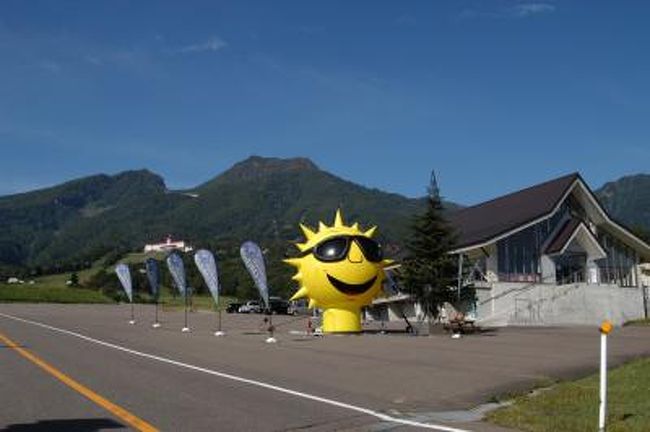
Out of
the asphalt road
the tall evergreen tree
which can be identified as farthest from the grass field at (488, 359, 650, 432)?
the tall evergreen tree

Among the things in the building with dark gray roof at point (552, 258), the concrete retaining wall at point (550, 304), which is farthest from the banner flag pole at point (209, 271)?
the concrete retaining wall at point (550, 304)

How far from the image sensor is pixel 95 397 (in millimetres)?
12445

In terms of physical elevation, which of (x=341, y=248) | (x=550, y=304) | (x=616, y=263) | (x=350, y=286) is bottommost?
(x=550, y=304)

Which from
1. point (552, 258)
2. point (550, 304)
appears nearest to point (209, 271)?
point (550, 304)

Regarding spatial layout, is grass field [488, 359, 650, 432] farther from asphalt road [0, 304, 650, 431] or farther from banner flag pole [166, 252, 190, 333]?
banner flag pole [166, 252, 190, 333]

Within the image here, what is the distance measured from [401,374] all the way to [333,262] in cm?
1318

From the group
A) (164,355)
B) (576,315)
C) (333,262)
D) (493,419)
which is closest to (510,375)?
(493,419)

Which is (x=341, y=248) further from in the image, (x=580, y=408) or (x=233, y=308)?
(x=233, y=308)

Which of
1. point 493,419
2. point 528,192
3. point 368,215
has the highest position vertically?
point 368,215

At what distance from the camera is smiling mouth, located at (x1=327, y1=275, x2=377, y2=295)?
28578 mm

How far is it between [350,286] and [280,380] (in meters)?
13.9

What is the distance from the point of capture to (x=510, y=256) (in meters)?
43.1

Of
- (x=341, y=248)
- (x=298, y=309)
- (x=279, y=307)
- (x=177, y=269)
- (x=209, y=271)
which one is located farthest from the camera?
(x=298, y=309)

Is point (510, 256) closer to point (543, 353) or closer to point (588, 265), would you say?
point (588, 265)
